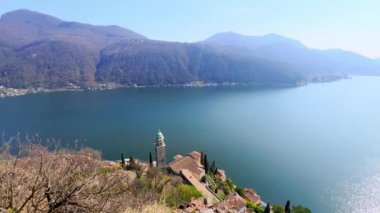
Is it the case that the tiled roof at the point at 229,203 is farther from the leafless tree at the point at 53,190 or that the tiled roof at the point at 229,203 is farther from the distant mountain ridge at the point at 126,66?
the distant mountain ridge at the point at 126,66

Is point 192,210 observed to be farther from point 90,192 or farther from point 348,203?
point 348,203

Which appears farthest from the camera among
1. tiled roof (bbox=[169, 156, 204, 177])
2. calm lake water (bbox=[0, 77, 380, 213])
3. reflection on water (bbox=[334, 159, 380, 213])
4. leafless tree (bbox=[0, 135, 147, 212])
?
calm lake water (bbox=[0, 77, 380, 213])

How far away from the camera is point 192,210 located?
7.04m

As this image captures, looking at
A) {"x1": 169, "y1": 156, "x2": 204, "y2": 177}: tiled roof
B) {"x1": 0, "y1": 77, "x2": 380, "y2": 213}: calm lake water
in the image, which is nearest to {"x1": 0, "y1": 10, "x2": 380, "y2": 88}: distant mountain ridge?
→ {"x1": 0, "y1": 77, "x2": 380, "y2": 213}: calm lake water

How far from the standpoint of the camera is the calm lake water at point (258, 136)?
28094 millimetres

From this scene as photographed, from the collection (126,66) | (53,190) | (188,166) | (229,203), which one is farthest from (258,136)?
(126,66)

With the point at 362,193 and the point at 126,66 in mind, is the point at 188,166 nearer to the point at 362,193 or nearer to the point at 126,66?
the point at 362,193

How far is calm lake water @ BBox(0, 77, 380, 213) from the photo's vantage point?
92.2 ft

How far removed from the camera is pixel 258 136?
4525cm

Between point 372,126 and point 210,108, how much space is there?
30841mm

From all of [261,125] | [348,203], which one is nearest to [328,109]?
[261,125]

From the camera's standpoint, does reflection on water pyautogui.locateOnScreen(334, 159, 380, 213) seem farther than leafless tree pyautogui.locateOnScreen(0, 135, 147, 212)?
Yes

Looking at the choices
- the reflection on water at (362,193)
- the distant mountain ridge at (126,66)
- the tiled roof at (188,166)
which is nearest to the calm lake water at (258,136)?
the reflection on water at (362,193)

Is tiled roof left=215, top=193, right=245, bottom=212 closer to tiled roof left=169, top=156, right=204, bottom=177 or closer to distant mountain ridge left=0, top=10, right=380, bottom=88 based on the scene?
tiled roof left=169, top=156, right=204, bottom=177
